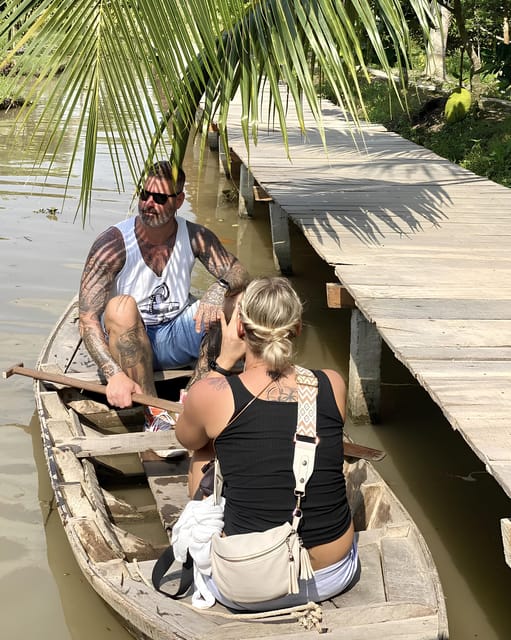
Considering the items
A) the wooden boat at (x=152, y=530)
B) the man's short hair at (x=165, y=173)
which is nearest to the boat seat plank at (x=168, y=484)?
the wooden boat at (x=152, y=530)

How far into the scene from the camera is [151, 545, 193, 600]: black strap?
11.8 ft

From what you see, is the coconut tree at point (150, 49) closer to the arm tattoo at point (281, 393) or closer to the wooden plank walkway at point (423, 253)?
the wooden plank walkway at point (423, 253)

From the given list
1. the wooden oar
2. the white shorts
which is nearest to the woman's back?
the white shorts

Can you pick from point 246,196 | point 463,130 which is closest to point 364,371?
point 246,196

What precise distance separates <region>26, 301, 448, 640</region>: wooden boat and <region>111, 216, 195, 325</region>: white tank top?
425 millimetres

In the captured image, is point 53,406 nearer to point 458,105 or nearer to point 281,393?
point 281,393

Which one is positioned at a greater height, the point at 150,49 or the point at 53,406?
the point at 150,49

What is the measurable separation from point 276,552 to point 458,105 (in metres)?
12.4

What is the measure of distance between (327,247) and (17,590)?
11.4 feet

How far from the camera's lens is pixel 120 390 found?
5.07 m

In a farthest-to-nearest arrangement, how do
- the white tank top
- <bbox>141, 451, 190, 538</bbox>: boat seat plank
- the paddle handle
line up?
the white tank top
the paddle handle
<bbox>141, 451, 190, 538</bbox>: boat seat plank

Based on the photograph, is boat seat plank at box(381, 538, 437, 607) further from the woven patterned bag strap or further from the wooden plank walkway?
the woven patterned bag strap

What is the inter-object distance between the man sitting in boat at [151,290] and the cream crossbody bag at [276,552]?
2011 millimetres

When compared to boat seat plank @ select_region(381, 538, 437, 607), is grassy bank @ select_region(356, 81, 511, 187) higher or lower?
lower
